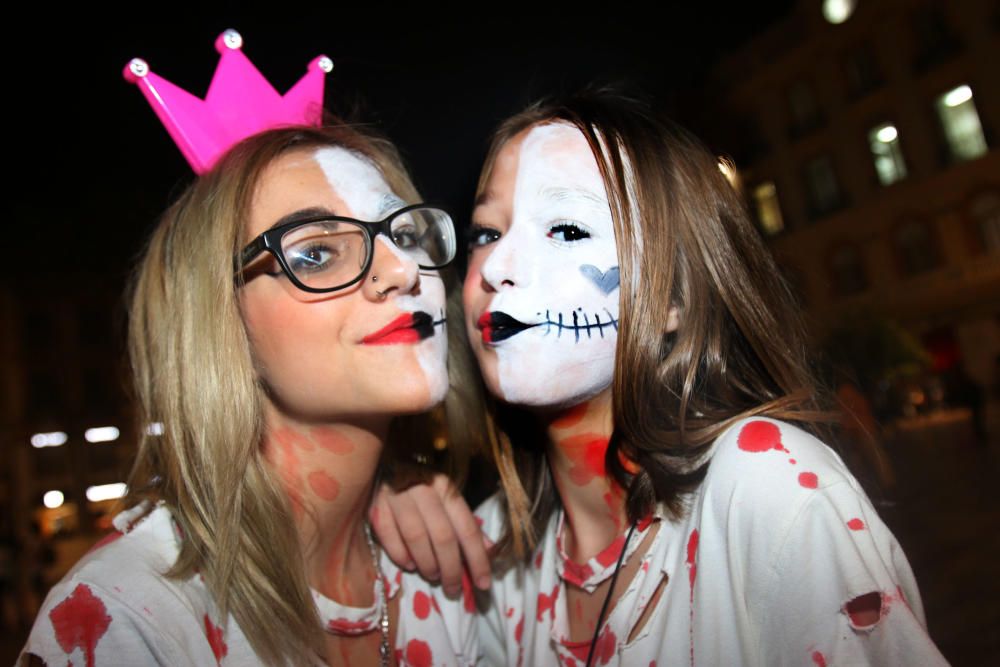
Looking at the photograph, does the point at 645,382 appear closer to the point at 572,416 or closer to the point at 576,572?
the point at 572,416

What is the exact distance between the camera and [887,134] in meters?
2.11

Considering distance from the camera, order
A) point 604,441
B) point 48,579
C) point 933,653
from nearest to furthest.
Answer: point 933,653
point 604,441
point 48,579

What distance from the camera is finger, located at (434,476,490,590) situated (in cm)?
151

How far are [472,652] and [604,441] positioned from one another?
668mm

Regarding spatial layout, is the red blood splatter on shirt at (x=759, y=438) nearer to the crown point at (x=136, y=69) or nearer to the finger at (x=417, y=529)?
the finger at (x=417, y=529)

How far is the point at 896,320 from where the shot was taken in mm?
2295

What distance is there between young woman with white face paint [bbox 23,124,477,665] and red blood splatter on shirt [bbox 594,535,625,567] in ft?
1.48

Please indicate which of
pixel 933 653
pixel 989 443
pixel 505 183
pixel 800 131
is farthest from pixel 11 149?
pixel 989 443

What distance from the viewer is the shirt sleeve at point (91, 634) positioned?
0.98 m

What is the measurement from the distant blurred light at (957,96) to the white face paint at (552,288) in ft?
4.60

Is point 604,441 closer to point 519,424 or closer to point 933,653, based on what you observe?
point 519,424

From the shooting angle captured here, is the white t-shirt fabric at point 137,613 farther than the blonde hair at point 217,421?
No

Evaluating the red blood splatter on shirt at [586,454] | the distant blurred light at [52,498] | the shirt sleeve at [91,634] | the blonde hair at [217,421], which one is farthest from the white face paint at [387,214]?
the distant blurred light at [52,498]

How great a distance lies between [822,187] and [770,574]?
1842 mm
